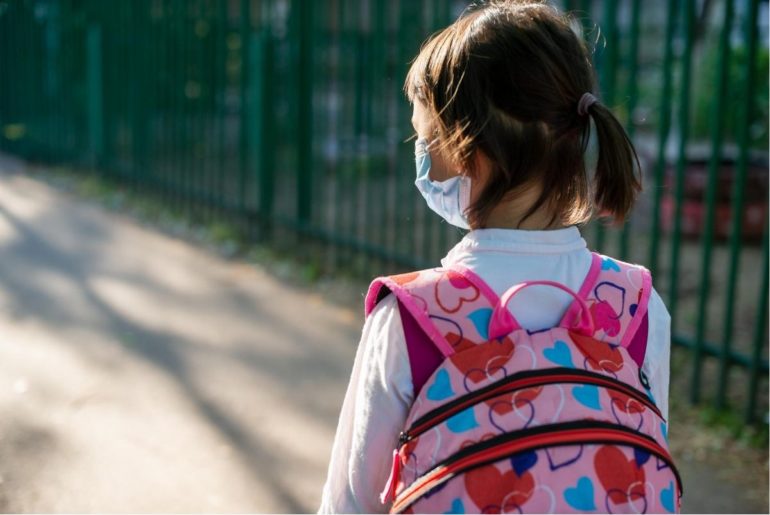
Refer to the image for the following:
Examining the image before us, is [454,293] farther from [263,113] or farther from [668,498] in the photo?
[263,113]

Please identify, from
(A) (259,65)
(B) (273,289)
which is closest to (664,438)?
(B) (273,289)

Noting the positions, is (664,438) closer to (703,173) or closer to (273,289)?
(273,289)

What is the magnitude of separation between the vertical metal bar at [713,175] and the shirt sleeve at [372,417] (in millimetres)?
2676

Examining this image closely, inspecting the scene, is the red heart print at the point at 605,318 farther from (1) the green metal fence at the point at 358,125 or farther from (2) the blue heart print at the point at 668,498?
(1) the green metal fence at the point at 358,125

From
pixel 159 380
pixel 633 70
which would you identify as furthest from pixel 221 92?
pixel 633 70

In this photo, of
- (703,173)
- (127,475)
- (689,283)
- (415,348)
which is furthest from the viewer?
(703,173)

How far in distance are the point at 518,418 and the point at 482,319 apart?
0.17 metres

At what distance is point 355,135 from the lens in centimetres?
586

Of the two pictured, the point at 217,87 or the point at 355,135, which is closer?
the point at 355,135

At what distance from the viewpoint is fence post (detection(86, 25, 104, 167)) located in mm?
8266

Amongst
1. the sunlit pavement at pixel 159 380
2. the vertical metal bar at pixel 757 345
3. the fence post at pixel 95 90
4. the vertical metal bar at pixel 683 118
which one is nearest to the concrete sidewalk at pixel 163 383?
the sunlit pavement at pixel 159 380

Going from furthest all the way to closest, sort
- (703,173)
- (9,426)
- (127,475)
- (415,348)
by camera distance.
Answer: (703,173), (9,426), (127,475), (415,348)

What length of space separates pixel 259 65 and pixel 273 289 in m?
1.56

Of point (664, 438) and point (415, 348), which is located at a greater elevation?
point (415, 348)
